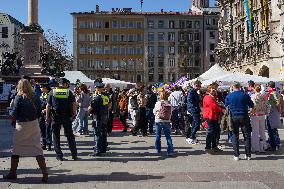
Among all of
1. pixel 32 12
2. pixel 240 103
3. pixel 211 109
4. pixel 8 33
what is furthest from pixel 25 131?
pixel 8 33

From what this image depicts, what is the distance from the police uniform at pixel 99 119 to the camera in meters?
12.4

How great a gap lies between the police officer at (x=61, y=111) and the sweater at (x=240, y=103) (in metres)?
3.85

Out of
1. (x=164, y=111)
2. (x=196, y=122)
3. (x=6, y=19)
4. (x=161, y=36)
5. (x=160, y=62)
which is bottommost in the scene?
(x=196, y=122)

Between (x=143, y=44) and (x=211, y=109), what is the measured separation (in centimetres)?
9851

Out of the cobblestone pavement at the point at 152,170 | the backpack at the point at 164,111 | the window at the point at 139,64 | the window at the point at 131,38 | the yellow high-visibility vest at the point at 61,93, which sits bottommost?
the cobblestone pavement at the point at 152,170

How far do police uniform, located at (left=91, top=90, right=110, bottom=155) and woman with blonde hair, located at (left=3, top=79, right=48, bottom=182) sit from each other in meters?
3.43

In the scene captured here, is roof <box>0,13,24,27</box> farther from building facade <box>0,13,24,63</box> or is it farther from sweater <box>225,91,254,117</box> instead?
sweater <box>225,91,254,117</box>

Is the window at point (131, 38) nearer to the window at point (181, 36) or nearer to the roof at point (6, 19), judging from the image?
the window at point (181, 36)

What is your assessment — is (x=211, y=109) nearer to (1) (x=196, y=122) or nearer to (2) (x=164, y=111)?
(2) (x=164, y=111)

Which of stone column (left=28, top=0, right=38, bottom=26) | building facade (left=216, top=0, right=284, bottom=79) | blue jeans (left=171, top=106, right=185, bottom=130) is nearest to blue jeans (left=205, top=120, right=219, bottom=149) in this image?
blue jeans (left=171, top=106, right=185, bottom=130)

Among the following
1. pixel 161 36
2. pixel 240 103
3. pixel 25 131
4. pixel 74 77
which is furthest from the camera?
pixel 161 36

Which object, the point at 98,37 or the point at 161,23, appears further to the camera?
the point at 98,37

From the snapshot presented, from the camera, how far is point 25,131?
28.9 ft

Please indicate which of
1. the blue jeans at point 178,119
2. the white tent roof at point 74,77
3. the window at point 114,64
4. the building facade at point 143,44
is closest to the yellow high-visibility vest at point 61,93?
the blue jeans at point 178,119
